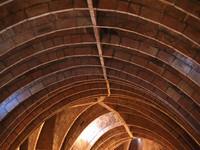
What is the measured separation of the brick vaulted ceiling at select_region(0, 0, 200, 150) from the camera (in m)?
10.1

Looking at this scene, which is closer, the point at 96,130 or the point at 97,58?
the point at 97,58

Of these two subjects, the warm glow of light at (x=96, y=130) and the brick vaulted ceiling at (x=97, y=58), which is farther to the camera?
the warm glow of light at (x=96, y=130)

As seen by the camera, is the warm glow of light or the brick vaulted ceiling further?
the warm glow of light

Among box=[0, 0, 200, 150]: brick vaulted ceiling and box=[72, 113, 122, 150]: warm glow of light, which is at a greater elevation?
box=[72, 113, 122, 150]: warm glow of light

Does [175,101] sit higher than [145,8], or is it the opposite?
[145,8]

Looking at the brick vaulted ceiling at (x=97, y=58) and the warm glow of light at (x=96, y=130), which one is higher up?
the warm glow of light at (x=96, y=130)

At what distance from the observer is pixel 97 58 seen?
50.4ft

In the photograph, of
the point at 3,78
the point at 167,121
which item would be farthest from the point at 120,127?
the point at 3,78

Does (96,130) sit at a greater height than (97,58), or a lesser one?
greater

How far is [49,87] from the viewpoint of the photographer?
17578 millimetres

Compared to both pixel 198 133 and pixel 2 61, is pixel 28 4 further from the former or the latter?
pixel 198 133

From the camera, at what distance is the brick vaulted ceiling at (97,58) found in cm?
1009

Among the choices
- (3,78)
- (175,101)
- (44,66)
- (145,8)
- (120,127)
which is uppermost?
(120,127)

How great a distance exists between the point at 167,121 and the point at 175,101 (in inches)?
196
